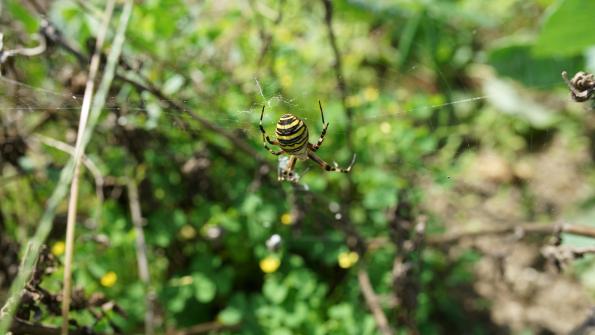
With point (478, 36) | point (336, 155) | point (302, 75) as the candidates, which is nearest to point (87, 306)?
point (336, 155)

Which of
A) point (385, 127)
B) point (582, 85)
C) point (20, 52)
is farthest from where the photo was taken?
point (385, 127)

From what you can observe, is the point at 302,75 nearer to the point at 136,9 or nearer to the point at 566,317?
the point at 136,9

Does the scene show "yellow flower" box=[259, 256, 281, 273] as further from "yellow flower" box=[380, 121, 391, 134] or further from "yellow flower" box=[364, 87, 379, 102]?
"yellow flower" box=[364, 87, 379, 102]

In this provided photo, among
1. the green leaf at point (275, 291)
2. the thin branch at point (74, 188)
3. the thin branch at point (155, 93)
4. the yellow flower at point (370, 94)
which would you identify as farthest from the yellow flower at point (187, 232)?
the yellow flower at point (370, 94)

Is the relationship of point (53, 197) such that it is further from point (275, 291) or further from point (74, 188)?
point (275, 291)

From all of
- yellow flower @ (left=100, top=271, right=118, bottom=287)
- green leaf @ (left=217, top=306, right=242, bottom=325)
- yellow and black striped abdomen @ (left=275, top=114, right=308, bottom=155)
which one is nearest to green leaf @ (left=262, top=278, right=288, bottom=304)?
green leaf @ (left=217, top=306, right=242, bottom=325)

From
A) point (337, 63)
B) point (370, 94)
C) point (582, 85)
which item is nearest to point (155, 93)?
point (337, 63)
